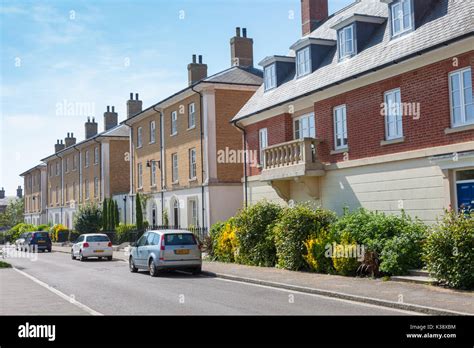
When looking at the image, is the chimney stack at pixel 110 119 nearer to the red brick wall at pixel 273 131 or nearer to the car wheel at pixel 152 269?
the red brick wall at pixel 273 131

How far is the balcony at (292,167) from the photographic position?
21250 millimetres

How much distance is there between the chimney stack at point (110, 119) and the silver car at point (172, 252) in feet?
131

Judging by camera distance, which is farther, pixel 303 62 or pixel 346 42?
pixel 303 62

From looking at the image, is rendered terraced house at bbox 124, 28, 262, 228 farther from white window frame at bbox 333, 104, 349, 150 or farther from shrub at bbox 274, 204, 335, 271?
shrub at bbox 274, 204, 335, 271

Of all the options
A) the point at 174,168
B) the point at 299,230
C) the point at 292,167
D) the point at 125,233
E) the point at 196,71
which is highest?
the point at 196,71

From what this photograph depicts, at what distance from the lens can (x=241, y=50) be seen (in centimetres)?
3559

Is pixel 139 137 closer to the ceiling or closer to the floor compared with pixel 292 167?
closer to the ceiling

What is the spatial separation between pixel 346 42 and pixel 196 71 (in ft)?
56.7

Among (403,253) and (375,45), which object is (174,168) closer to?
(375,45)

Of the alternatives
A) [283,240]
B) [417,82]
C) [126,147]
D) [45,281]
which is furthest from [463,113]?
[126,147]

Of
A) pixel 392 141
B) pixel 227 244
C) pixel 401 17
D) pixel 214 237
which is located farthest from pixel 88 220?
pixel 401 17

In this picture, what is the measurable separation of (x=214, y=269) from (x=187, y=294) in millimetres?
6209

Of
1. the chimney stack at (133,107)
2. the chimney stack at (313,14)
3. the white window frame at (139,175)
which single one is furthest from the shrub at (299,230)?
the chimney stack at (133,107)
